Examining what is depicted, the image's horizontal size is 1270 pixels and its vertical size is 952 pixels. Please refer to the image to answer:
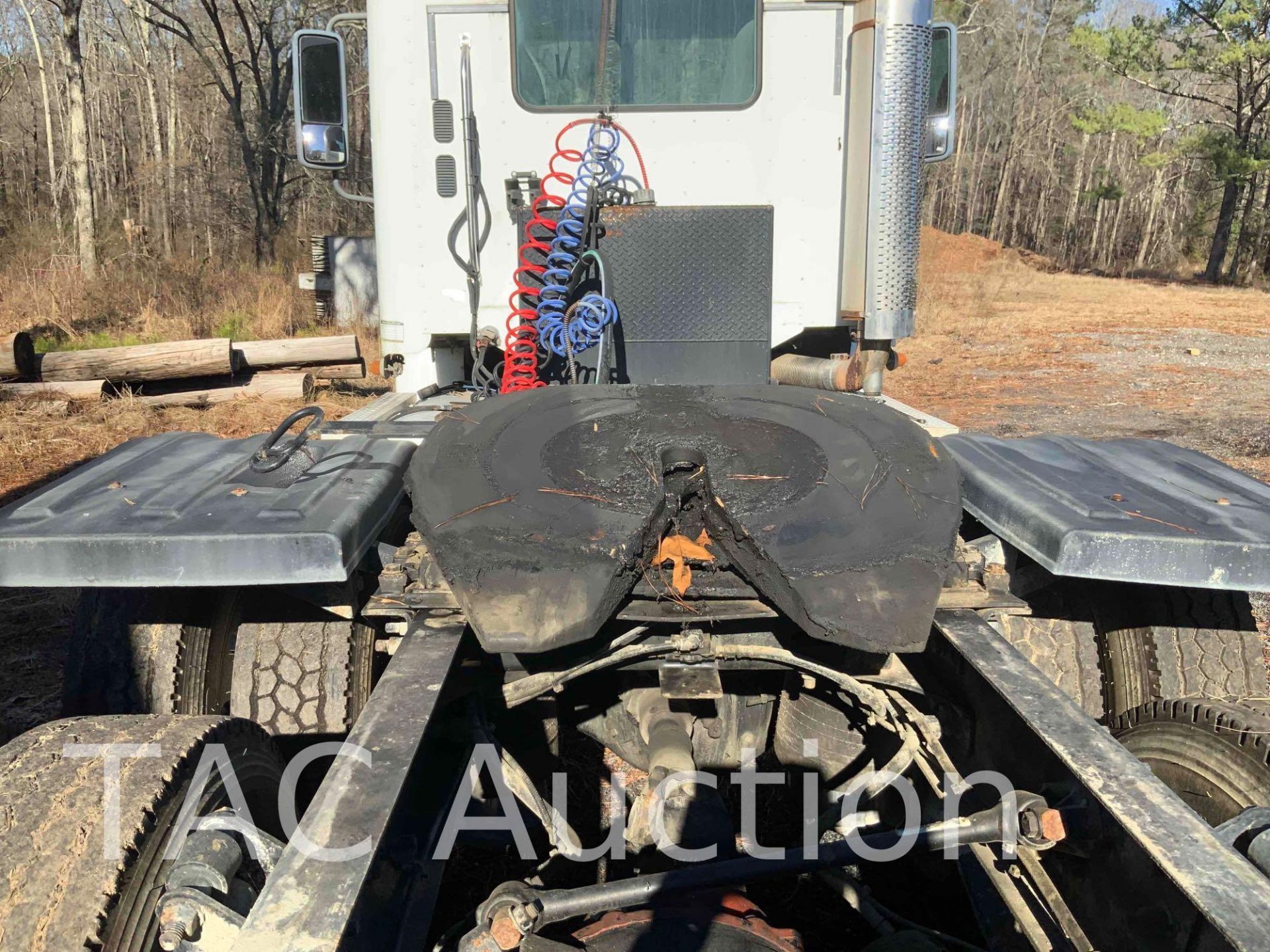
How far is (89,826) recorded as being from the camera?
5.45ft

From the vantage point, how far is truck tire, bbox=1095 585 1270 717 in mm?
2516

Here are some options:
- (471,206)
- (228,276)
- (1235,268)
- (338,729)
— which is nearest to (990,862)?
(338,729)

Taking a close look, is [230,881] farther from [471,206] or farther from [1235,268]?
[1235,268]

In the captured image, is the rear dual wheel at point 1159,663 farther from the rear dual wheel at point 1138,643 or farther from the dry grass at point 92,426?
the dry grass at point 92,426

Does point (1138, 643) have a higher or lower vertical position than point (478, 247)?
lower

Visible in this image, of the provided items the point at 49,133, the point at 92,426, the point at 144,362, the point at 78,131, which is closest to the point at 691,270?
the point at 92,426

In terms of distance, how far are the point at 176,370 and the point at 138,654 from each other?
780 centimetres

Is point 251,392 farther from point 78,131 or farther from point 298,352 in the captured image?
A: point 78,131

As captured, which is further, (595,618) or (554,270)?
(554,270)

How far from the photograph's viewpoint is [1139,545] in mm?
2123

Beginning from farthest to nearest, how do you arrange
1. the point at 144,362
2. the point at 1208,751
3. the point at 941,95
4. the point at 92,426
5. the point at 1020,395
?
the point at 1020,395 < the point at 144,362 < the point at 92,426 < the point at 941,95 < the point at 1208,751

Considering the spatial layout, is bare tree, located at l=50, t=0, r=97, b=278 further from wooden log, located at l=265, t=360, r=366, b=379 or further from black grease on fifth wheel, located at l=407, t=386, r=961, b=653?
black grease on fifth wheel, located at l=407, t=386, r=961, b=653

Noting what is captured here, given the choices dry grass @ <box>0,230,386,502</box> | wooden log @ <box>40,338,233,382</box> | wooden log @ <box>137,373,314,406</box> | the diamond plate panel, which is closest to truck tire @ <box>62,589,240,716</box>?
the diamond plate panel

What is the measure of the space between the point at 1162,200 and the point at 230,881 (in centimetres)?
3983
